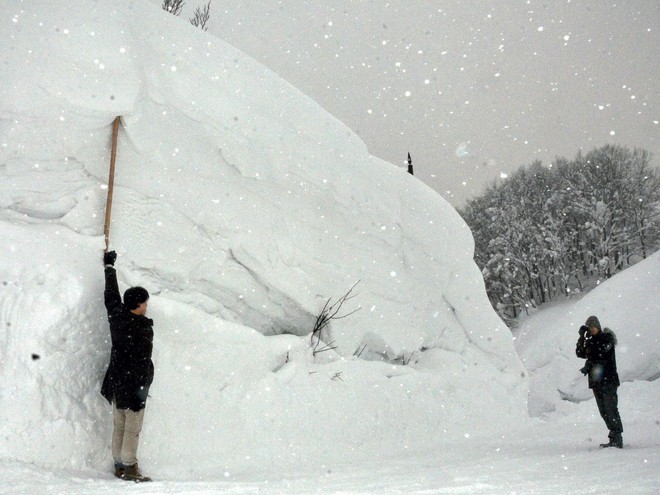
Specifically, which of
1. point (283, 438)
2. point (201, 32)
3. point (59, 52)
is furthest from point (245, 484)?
point (201, 32)

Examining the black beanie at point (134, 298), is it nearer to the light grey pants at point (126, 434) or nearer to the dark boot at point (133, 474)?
the light grey pants at point (126, 434)

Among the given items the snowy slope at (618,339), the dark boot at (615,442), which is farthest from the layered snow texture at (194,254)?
the snowy slope at (618,339)

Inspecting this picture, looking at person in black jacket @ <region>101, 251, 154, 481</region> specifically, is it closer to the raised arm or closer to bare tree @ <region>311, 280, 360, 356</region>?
the raised arm

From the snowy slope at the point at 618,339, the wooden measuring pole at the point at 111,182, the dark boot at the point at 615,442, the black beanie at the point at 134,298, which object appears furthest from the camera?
the snowy slope at the point at 618,339

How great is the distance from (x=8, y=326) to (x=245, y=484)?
1.97m

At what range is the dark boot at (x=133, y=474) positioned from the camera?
3.38m

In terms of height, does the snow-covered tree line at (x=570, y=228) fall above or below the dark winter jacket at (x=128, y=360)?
above

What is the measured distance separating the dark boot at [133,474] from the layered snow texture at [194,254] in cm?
30

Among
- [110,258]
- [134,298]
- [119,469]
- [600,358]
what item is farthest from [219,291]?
[600,358]

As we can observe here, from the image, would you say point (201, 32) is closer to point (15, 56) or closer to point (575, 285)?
point (15, 56)

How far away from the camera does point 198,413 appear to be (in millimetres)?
4117

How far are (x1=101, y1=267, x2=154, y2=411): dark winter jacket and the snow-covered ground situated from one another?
0.34 meters

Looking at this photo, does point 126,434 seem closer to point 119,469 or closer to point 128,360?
point 119,469

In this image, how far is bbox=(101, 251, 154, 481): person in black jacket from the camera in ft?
11.4
